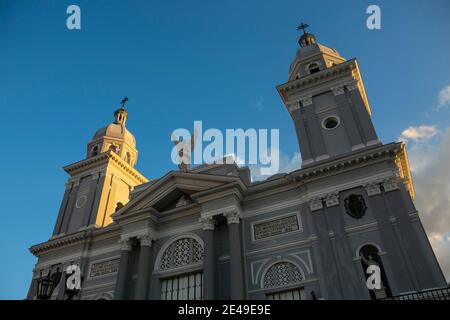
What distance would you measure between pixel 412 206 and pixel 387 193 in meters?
1.28

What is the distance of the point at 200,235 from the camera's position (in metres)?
22.4

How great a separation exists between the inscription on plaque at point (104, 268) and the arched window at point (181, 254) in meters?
3.87

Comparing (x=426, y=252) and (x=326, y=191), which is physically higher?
(x=326, y=191)

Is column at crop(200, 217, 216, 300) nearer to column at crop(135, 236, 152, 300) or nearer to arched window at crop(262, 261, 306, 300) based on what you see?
arched window at crop(262, 261, 306, 300)

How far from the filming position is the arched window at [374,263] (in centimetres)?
1600

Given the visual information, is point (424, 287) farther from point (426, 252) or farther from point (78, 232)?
point (78, 232)

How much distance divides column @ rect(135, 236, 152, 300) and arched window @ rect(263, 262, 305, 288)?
6877 millimetres

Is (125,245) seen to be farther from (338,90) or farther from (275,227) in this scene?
(338,90)

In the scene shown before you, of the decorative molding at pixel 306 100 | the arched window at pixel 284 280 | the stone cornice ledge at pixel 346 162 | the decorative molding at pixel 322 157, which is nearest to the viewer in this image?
the arched window at pixel 284 280

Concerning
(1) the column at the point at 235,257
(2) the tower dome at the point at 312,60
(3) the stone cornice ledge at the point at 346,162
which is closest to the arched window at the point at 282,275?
(1) the column at the point at 235,257

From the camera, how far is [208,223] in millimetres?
21359

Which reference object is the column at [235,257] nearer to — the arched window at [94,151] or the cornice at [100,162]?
the cornice at [100,162]
